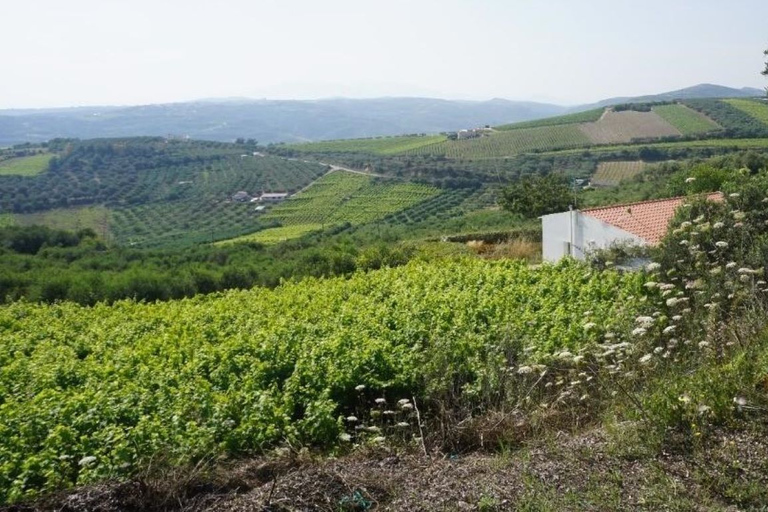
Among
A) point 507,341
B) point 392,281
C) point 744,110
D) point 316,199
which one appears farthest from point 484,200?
point 507,341

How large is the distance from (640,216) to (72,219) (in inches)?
2901

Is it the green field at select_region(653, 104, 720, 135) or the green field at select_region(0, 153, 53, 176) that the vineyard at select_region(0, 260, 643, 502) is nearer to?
the green field at select_region(653, 104, 720, 135)

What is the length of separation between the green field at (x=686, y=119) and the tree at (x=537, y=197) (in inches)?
2189

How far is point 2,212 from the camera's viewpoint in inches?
3147

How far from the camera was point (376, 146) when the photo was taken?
126375 millimetres

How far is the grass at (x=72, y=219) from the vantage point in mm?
76562

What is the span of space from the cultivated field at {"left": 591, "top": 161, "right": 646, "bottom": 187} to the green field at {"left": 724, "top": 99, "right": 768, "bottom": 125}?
21522 mm

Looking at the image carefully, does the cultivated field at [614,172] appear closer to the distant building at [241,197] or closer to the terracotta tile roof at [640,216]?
the terracotta tile roof at [640,216]

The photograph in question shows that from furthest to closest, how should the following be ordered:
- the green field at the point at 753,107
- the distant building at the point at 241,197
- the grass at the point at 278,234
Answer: the distant building at the point at 241,197, the green field at the point at 753,107, the grass at the point at 278,234

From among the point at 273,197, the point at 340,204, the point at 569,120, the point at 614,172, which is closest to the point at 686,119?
the point at 569,120

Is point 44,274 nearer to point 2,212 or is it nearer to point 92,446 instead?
point 92,446

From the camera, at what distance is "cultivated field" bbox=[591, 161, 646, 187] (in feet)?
226

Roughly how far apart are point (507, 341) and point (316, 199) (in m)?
78.6

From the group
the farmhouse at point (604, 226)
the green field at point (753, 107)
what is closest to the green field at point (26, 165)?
the farmhouse at point (604, 226)
